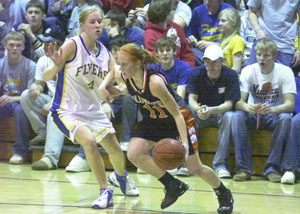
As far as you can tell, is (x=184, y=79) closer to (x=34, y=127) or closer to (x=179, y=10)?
(x=179, y=10)

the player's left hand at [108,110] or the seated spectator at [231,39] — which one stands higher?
the seated spectator at [231,39]

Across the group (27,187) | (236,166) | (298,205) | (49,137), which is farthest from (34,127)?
(298,205)

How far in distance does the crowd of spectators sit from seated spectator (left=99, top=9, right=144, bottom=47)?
0.01 meters

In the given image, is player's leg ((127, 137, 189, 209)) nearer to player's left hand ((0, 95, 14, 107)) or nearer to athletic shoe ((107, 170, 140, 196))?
athletic shoe ((107, 170, 140, 196))

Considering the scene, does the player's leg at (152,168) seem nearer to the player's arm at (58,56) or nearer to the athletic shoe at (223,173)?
the player's arm at (58,56)

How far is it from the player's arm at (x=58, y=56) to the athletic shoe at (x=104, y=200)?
1082 mm

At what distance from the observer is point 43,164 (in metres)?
6.35

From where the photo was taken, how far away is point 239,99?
19.8 feet

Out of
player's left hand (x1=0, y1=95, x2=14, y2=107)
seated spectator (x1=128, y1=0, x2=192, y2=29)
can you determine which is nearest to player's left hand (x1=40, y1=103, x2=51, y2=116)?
player's left hand (x1=0, y1=95, x2=14, y2=107)

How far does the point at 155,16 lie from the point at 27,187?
2833 millimetres

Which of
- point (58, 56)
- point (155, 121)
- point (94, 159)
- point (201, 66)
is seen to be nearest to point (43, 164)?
point (94, 159)

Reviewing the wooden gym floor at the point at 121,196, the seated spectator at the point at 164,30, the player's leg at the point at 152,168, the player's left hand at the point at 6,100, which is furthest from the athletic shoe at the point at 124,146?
the player's leg at the point at 152,168

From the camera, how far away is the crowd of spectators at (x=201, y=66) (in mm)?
5902

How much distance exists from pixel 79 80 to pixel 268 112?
2.28 meters
